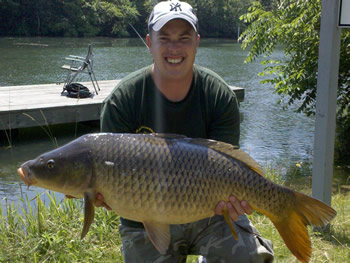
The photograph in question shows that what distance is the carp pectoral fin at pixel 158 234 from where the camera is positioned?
1812mm

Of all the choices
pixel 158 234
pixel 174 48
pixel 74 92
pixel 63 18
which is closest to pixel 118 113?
pixel 174 48

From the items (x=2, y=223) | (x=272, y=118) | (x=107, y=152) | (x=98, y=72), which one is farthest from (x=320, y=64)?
(x=98, y=72)

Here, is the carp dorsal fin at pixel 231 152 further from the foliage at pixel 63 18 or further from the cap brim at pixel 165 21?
the foliage at pixel 63 18

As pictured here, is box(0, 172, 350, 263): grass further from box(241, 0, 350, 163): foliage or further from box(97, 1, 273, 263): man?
box(241, 0, 350, 163): foliage

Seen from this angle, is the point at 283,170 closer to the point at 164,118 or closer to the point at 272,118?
the point at 272,118

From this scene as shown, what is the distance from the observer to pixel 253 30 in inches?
242

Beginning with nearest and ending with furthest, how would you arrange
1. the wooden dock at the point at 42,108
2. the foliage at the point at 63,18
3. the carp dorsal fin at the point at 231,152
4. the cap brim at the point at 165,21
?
the carp dorsal fin at the point at 231,152 → the cap brim at the point at 165,21 → the wooden dock at the point at 42,108 → the foliage at the point at 63,18

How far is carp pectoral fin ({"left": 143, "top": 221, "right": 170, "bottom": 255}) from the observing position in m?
1.81

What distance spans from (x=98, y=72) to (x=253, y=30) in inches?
373

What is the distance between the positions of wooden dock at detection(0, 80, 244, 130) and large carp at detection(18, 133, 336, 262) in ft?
16.3

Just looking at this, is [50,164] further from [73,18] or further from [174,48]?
[73,18]

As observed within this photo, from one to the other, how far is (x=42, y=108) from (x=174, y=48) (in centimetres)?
546

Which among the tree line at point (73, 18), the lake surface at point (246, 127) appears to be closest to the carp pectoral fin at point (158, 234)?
the lake surface at point (246, 127)

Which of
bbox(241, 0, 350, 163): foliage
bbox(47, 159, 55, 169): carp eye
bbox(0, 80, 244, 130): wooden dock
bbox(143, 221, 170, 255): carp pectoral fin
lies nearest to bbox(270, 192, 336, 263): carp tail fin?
bbox(143, 221, 170, 255): carp pectoral fin
